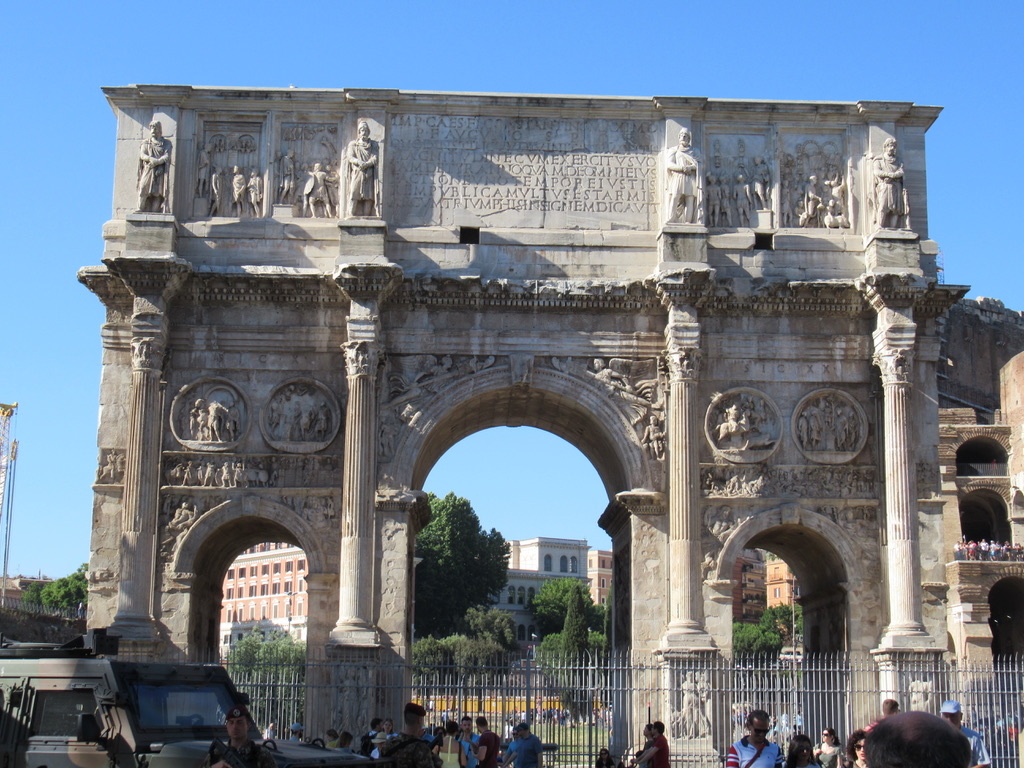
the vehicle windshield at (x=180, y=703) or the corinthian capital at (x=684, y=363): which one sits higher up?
the corinthian capital at (x=684, y=363)

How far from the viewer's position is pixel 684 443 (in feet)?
69.0

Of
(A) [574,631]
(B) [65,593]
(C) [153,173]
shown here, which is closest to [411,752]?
(C) [153,173]

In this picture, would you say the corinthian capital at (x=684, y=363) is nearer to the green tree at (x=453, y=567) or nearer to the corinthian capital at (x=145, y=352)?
the corinthian capital at (x=145, y=352)

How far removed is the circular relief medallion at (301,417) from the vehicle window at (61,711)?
33.3 feet

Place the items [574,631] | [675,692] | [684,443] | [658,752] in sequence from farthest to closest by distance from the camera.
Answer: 1. [574,631]
2. [684,443]
3. [675,692]
4. [658,752]

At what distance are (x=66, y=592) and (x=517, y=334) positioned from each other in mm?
62761

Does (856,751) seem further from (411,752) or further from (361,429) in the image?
(361,429)

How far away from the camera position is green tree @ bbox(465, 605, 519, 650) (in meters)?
67.6

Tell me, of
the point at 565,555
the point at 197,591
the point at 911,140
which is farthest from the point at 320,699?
the point at 565,555

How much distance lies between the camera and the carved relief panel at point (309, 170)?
72.6 feet

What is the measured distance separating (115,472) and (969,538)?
38446 mm

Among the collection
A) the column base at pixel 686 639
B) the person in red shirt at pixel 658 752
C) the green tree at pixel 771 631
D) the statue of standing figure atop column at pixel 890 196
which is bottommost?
the person in red shirt at pixel 658 752

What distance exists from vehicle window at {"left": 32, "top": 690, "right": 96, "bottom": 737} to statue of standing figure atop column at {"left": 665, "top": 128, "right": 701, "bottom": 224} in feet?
42.6

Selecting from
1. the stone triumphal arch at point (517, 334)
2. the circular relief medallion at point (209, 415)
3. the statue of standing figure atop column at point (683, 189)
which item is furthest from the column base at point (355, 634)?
the statue of standing figure atop column at point (683, 189)
